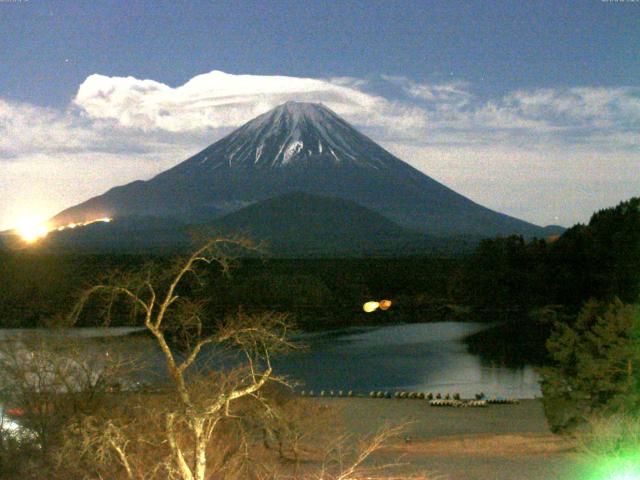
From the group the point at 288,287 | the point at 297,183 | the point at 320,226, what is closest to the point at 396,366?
the point at 288,287

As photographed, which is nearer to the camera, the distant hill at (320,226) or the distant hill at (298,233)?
the distant hill at (298,233)

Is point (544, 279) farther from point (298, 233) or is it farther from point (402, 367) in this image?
point (298, 233)

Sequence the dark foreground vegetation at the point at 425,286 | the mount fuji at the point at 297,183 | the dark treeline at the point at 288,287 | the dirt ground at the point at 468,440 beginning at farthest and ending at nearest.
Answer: the mount fuji at the point at 297,183 < the dark treeline at the point at 288,287 < the dark foreground vegetation at the point at 425,286 < the dirt ground at the point at 468,440

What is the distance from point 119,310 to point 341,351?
13870 mm

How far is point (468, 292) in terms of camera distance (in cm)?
4244

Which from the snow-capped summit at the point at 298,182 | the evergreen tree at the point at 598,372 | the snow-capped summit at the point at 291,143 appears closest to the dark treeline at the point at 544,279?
→ the evergreen tree at the point at 598,372

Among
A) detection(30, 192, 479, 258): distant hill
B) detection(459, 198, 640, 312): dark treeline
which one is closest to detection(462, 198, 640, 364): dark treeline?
detection(459, 198, 640, 312): dark treeline

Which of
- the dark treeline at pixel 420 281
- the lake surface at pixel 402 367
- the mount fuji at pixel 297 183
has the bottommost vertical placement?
the lake surface at pixel 402 367

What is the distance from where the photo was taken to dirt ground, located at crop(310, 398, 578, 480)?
36.2 ft

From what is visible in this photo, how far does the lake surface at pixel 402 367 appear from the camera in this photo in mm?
23359

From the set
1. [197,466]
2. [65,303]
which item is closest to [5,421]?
[197,466]

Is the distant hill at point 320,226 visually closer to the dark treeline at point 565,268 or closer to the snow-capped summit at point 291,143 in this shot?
the snow-capped summit at point 291,143

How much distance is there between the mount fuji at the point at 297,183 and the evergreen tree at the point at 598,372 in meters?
86.1

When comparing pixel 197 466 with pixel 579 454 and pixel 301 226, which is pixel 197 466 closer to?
pixel 579 454
